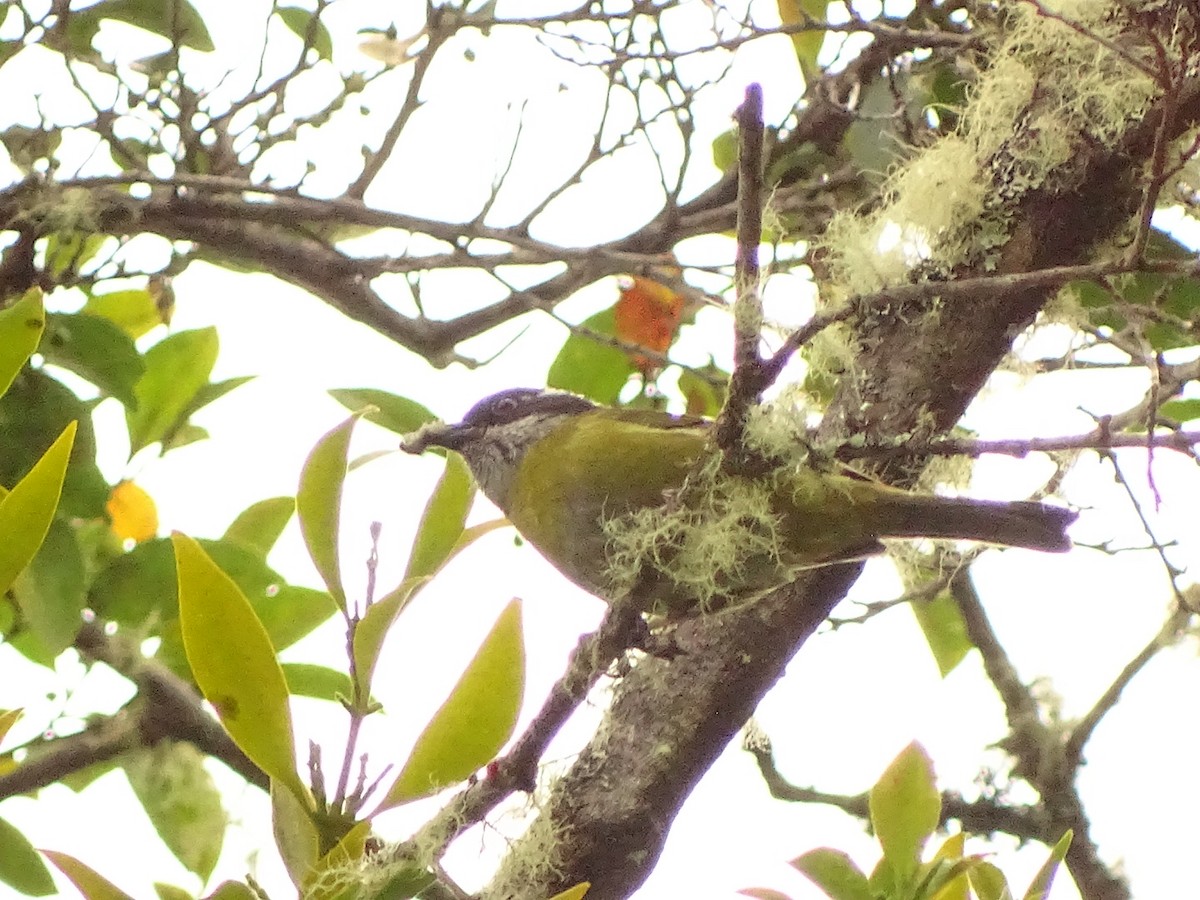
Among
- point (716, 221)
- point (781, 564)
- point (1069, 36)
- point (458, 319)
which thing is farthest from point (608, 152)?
point (781, 564)

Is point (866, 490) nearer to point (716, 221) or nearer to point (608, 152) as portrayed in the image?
point (716, 221)

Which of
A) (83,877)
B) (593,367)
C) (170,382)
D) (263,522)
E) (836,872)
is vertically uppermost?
(593,367)

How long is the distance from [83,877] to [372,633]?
297 millimetres

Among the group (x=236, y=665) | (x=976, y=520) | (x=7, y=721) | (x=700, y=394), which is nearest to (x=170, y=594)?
(x=7, y=721)

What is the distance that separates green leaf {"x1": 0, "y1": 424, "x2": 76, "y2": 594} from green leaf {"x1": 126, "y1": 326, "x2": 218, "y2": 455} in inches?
29.7

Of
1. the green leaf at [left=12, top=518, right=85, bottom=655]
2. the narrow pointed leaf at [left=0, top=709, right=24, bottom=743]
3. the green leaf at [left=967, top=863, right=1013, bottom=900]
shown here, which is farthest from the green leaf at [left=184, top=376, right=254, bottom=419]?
the green leaf at [left=967, top=863, right=1013, bottom=900]

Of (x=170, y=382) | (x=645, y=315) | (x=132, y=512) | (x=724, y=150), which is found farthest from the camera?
(x=724, y=150)

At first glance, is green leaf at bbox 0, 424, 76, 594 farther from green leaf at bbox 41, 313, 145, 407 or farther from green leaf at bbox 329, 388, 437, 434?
green leaf at bbox 329, 388, 437, 434

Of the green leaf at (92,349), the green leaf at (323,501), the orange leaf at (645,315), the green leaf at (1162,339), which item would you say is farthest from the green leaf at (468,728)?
the green leaf at (1162,339)

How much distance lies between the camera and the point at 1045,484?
59.6 inches

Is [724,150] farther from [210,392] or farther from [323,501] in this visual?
[323,501]

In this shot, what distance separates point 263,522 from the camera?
1.71 metres

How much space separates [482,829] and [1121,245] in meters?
1.04

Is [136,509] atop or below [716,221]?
below
